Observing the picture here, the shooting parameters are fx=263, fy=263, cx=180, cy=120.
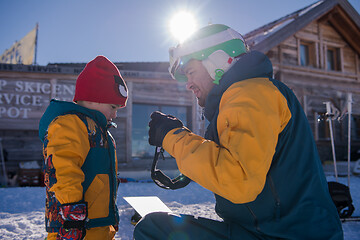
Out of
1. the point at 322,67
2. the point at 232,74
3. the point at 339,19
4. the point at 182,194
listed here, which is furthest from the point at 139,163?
the point at 339,19

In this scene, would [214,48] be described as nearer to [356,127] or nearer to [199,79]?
[199,79]

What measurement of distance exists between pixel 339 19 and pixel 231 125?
46.9 ft

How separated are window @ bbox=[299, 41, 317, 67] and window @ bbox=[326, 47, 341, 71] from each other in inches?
43.1

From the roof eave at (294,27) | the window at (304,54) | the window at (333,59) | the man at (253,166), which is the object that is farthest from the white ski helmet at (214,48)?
the window at (333,59)

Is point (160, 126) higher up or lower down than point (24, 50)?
lower down

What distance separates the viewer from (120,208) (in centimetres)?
446

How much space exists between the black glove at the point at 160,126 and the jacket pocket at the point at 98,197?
0.72 metres

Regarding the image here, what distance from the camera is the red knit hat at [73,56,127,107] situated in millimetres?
2248

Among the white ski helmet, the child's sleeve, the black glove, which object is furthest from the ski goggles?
the child's sleeve

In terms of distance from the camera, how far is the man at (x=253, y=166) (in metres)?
1.08

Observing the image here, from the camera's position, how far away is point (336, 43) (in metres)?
12.6

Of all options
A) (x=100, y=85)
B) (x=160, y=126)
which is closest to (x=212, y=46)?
(x=160, y=126)

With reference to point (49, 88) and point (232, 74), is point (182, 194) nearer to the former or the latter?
point (232, 74)

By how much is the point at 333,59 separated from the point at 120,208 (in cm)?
1278
